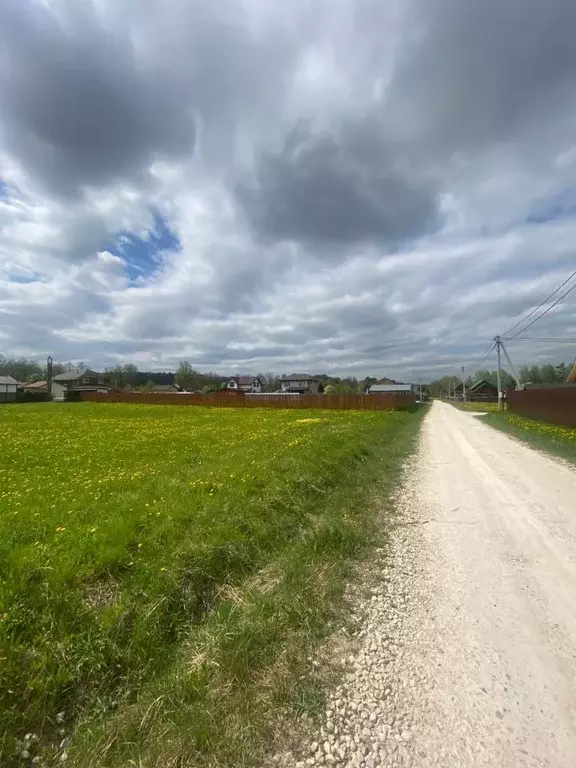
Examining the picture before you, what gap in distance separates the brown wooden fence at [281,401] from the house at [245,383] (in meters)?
62.9

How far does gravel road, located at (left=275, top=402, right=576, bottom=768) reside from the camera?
7.93 ft

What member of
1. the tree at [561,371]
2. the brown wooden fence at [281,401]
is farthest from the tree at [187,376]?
the tree at [561,371]

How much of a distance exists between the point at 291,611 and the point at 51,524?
3.62 metres

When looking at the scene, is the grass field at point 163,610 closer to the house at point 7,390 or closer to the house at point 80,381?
the house at point 7,390

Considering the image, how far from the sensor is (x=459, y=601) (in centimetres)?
409

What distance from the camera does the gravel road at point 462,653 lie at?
95.2 inches

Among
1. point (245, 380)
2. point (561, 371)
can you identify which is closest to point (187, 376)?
point (245, 380)

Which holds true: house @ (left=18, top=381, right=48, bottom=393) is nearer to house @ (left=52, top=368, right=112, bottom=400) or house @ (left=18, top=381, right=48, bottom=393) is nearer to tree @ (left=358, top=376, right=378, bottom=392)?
house @ (left=52, top=368, right=112, bottom=400)

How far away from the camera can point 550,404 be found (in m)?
24.5

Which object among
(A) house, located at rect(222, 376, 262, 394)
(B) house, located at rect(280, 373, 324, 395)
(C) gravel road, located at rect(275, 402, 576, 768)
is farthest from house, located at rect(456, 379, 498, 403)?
(C) gravel road, located at rect(275, 402, 576, 768)

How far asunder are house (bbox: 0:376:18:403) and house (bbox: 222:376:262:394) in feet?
197

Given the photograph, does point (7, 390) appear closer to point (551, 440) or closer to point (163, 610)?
point (551, 440)

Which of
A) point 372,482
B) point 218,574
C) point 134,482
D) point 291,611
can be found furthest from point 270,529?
point 372,482

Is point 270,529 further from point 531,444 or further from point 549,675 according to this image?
point 531,444
